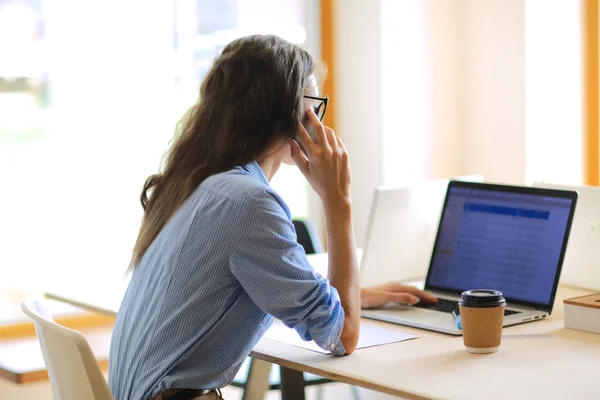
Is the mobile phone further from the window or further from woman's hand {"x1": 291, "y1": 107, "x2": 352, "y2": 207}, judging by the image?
the window

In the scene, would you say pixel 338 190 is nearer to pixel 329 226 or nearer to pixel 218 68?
pixel 329 226

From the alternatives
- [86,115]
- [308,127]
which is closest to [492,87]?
[86,115]

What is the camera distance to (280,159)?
1.79 m

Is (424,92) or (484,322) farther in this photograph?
(424,92)

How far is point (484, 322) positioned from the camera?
1.65 m

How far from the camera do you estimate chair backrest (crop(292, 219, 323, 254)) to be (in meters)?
3.07

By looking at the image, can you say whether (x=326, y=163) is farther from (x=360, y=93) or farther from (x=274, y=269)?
(x=360, y=93)

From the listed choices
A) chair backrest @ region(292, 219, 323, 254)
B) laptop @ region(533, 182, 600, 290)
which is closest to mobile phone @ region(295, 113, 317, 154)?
laptop @ region(533, 182, 600, 290)

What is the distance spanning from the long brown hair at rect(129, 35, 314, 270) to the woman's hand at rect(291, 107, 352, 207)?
0.06m

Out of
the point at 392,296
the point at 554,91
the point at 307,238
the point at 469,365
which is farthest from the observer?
the point at 554,91

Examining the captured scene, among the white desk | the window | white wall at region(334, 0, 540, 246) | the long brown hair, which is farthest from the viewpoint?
white wall at region(334, 0, 540, 246)

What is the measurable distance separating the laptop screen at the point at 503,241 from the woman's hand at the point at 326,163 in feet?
1.81

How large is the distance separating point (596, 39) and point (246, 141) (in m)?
2.72

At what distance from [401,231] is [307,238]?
76 cm
